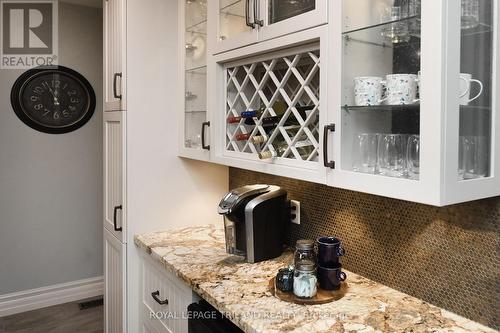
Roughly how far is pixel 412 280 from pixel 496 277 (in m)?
0.29

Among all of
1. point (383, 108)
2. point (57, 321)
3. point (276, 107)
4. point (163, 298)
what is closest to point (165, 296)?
point (163, 298)

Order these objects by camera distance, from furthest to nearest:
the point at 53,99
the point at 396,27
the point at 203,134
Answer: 1. the point at 53,99
2. the point at 203,134
3. the point at 396,27

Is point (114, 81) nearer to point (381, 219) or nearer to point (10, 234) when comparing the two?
point (381, 219)

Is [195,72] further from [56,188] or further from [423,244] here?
[56,188]

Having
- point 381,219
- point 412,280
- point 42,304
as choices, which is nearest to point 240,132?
point 381,219

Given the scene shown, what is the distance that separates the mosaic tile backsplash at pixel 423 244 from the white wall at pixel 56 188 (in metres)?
2.38

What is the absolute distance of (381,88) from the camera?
46.8 inches

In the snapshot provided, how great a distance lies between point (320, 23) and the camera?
1292 mm

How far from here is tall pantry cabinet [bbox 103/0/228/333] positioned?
2.05m

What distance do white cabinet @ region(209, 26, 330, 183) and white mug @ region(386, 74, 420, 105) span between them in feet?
0.71

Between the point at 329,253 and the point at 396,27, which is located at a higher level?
the point at 396,27

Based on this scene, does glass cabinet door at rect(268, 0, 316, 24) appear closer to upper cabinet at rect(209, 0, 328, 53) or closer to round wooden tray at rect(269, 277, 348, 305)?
upper cabinet at rect(209, 0, 328, 53)

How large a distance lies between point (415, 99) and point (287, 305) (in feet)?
2.45

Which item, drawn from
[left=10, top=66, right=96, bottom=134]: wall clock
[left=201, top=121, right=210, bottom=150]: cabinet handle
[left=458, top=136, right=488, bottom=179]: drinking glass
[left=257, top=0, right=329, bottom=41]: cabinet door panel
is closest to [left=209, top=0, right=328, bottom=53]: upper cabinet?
[left=257, top=0, right=329, bottom=41]: cabinet door panel
